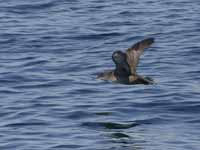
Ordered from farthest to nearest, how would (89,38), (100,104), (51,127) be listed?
(89,38)
(100,104)
(51,127)

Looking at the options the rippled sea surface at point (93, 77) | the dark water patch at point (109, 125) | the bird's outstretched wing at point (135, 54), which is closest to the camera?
the rippled sea surface at point (93, 77)

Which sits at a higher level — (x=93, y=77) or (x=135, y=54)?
(x=135, y=54)

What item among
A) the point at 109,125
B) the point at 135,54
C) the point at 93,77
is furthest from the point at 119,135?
the point at 93,77

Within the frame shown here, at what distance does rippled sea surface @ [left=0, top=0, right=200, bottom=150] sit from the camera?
1650 cm

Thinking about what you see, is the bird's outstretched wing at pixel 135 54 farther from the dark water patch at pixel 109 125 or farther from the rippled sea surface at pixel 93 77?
the dark water patch at pixel 109 125

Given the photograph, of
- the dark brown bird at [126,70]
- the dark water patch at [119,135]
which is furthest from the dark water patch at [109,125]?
the dark brown bird at [126,70]

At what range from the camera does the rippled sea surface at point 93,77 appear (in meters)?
16.5

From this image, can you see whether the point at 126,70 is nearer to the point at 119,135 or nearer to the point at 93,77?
the point at 119,135

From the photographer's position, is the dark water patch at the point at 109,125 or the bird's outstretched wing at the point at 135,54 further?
the bird's outstretched wing at the point at 135,54

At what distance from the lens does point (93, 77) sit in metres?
20.7

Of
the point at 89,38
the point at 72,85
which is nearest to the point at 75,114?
the point at 72,85

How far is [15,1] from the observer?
1138 inches

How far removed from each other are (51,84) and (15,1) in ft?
29.5

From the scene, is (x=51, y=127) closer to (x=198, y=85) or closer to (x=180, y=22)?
(x=198, y=85)
